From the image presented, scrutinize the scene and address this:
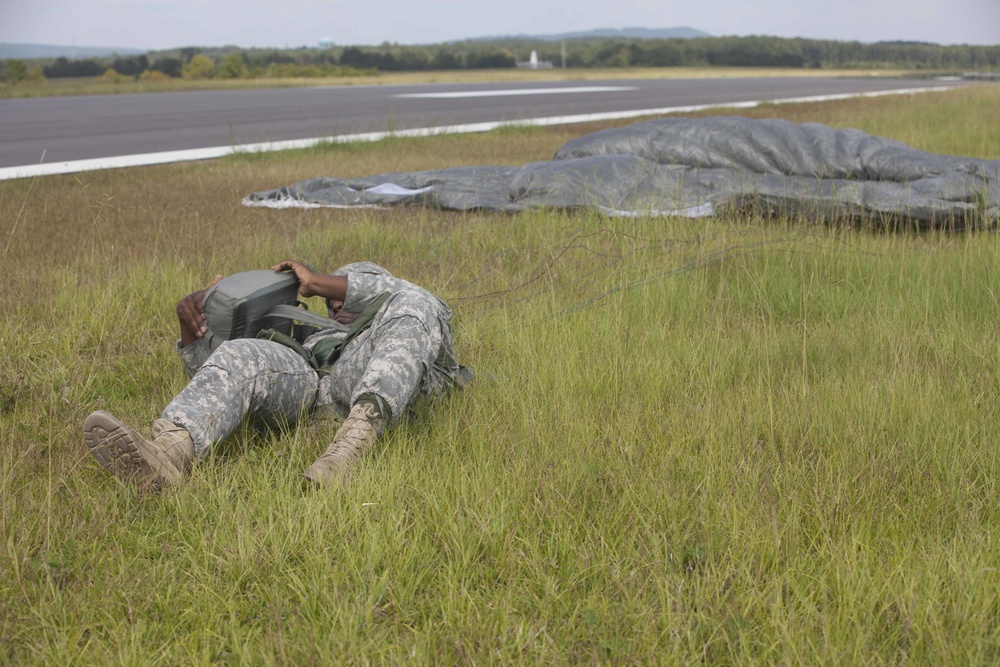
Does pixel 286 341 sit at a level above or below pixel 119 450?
above

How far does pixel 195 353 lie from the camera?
11.5ft

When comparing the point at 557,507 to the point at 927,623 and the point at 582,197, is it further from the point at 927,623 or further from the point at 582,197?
the point at 582,197

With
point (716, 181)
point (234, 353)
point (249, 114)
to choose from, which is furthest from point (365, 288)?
point (249, 114)

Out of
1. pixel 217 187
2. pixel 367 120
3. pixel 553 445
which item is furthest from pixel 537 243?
pixel 367 120

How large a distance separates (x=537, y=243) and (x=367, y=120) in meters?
12.6

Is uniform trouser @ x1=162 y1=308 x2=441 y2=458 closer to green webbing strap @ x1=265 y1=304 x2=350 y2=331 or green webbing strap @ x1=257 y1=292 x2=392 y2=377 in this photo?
green webbing strap @ x1=257 y1=292 x2=392 y2=377

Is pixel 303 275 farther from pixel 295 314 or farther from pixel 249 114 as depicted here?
pixel 249 114

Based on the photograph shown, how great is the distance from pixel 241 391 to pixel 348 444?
408 mm

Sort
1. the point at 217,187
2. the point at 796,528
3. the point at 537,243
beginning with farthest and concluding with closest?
the point at 217,187 → the point at 537,243 → the point at 796,528

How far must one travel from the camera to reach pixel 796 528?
2.58 m

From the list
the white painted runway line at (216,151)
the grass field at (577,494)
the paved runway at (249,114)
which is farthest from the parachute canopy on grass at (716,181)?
the paved runway at (249,114)

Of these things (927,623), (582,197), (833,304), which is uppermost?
(582,197)

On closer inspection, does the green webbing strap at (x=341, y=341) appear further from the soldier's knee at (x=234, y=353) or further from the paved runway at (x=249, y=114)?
the paved runway at (x=249, y=114)

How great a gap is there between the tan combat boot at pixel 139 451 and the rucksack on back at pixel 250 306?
0.58m
